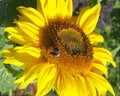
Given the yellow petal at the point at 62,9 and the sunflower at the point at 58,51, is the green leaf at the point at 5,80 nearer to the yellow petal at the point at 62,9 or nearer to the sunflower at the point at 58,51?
the sunflower at the point at 58,51

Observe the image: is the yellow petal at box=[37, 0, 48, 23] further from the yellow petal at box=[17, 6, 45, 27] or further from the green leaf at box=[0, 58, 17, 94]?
the green leaf at box=[0, 58, 17, 94]

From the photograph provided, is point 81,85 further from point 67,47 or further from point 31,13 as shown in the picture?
point 31,13

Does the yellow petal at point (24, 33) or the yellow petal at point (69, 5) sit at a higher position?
the yellow petal at point (69, 5)

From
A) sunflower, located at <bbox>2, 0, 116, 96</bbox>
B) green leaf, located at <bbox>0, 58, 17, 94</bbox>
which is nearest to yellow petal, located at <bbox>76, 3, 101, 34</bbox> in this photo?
sunflower, located at <bbox>2, 0, 116, 96</bbox>

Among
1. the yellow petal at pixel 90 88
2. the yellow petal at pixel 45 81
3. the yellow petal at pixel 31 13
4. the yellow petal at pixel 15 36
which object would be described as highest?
the yellow petal at pixel 31 13

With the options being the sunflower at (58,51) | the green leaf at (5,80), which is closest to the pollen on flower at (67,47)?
the sunflower at (58,51)

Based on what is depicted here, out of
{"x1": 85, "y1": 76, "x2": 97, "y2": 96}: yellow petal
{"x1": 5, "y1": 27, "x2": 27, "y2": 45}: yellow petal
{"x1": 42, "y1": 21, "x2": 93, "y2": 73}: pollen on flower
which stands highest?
{"x1": 5, "y1": 27, "x2": 27, "y2": 45}: yellow petal

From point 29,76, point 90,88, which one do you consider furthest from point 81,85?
point 29,76
